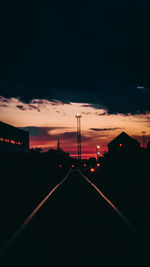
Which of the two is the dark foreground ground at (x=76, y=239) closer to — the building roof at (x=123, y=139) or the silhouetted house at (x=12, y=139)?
the silhouetted house at (x=12, y=139)

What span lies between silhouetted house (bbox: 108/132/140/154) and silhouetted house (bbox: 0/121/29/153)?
150 feet

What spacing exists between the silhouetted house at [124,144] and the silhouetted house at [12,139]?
4573cm

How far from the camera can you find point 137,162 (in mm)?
53469

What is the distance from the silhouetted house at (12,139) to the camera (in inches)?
2074

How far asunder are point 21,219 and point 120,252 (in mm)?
3889

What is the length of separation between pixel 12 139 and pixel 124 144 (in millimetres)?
61645

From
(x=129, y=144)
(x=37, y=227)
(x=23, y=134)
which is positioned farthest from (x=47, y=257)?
(x=129, y=144)

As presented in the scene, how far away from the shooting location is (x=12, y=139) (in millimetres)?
59531

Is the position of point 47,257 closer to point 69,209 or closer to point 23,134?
point 69,209

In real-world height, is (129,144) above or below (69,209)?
above

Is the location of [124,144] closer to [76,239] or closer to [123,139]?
[123,139]

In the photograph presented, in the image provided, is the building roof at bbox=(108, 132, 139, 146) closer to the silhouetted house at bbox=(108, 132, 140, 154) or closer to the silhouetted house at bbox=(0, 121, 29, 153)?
the silhouetted house at bbox=(108, 132, 140, 154)

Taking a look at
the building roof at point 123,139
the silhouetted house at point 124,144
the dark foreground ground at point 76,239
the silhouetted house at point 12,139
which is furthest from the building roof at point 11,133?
the building roof at point 123,139

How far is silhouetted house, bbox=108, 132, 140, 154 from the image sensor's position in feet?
355
